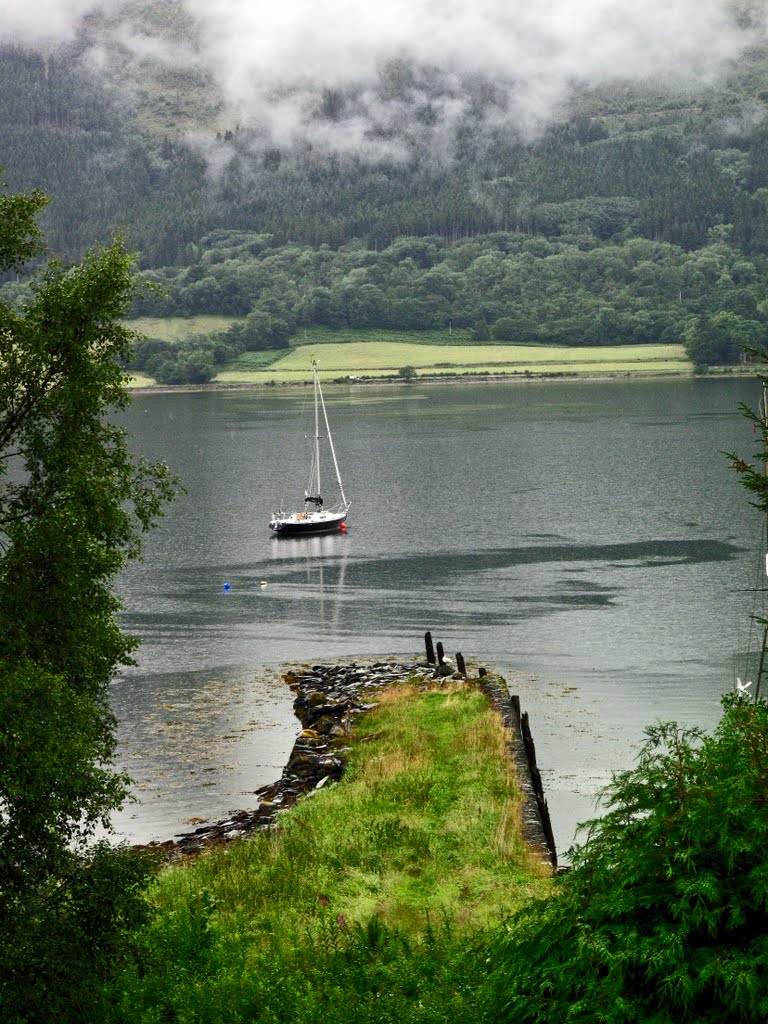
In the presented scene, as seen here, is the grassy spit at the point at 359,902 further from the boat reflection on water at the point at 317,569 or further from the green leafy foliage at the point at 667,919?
the boat reflection on water at the point at 317,569

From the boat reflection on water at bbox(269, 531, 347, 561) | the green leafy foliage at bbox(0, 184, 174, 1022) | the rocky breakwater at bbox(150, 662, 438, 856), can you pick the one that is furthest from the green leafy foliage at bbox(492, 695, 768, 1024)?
the boat reflection on water at bbox(269, 531, 347, 561)

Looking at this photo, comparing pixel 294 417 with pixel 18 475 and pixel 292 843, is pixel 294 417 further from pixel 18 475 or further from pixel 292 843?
pixel 292 843

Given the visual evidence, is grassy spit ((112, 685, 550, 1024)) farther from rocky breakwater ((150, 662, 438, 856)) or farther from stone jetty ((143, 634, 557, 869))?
rocky breakwater ((150, 662, 438, 856))

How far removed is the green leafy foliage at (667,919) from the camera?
12133 mm

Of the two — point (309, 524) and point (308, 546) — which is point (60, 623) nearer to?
point (308, 546)

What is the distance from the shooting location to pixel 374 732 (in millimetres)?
39938

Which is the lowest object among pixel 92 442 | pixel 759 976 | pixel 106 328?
pixel 759 976

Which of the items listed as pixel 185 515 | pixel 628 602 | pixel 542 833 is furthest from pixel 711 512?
pixel 542 833

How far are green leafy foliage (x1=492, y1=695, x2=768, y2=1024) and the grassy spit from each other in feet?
6.54

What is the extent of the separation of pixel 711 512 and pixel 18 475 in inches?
2569

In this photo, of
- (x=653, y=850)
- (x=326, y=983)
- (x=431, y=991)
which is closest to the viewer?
(x=653, y=850)

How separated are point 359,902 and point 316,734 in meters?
18.7

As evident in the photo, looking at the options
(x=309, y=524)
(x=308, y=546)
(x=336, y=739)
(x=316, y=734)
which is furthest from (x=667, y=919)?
(x=309, y=524)

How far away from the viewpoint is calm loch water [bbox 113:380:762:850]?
4362cm
